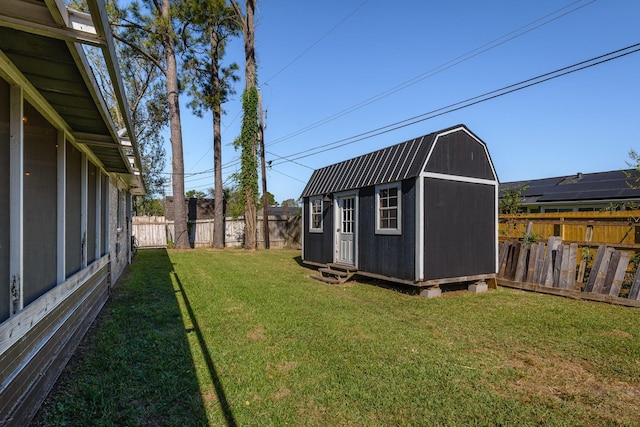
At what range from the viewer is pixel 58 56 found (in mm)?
1994

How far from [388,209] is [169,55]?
13.3 metres

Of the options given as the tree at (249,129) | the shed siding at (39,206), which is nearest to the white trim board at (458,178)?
the shed siding at (39,206)

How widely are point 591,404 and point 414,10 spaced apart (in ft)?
36.0

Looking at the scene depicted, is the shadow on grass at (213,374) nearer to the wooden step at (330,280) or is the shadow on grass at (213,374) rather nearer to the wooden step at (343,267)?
the wooden step at (330,280)

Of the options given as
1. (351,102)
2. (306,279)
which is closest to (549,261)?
(306,279)

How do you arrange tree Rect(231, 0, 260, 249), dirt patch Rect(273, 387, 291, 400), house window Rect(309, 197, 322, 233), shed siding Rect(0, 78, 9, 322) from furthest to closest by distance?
tree Rect(231, 0, 260, 249) → house window Rect(309, 197, 322, 233) → dirt patch Rect(273, 387, 291, 400) → shed siding Rect(0, 78, 9, 322)

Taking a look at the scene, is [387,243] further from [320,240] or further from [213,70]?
[213,70]

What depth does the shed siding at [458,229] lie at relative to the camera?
6555 millimetres

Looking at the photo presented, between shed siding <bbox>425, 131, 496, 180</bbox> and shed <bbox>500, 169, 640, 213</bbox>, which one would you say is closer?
shed siding <bbox>425, 131, 496, 180</bbox>

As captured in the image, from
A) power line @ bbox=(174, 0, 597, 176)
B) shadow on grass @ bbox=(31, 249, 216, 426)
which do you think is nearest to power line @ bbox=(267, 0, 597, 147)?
power line @ bbox=(174, 0, 597, 176)

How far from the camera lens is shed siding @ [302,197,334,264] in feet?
30.2

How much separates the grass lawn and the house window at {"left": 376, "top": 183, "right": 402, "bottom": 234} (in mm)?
1723

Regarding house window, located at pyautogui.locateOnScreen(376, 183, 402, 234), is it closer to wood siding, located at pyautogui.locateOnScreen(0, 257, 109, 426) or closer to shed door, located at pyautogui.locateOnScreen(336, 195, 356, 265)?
shed door, located at pyautogui.locateOnScreen(336, 195, 356, 265)

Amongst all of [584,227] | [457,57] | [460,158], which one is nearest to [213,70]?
[457,57]
